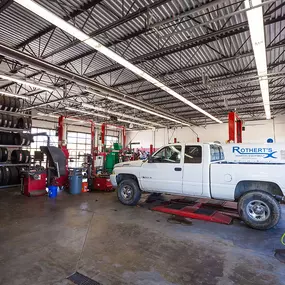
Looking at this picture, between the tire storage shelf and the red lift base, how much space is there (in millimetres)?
6241

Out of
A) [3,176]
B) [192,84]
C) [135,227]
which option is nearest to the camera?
[135,227]

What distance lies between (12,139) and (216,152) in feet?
27.5

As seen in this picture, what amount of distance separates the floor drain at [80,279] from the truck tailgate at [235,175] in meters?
3.39

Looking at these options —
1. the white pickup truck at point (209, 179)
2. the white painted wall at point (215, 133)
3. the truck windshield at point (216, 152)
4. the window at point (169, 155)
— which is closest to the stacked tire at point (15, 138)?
the white pickup truck at point (209, 179)

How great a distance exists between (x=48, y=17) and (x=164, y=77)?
6.11m

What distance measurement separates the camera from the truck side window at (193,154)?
16.7 ft

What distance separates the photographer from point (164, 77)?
30.3 feet

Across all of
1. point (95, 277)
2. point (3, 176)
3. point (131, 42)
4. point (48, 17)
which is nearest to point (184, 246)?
point (95, 277)

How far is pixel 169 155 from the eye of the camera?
5555 millimetres

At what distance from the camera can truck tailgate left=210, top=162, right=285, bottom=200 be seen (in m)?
4.18

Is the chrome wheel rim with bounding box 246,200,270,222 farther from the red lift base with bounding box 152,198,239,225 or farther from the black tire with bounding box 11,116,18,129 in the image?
the black tire with bounding box 11,116,18,129

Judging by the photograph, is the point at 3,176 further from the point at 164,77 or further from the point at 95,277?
the point at 164,77

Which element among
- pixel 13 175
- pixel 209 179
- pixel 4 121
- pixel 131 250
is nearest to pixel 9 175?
pixel 13 175

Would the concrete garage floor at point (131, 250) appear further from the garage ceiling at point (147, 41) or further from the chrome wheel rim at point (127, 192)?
the garage ceiling at point (147, 41)
